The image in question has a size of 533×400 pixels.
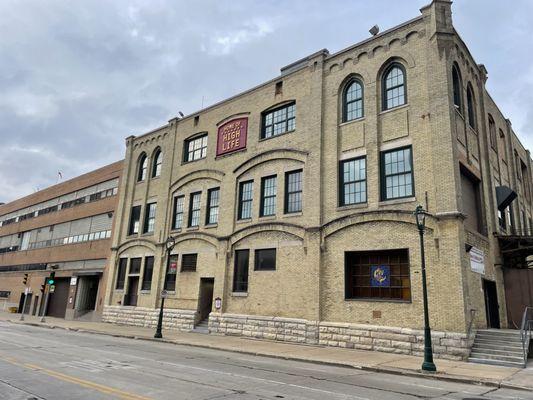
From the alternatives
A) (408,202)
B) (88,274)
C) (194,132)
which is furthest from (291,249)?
(88,274)

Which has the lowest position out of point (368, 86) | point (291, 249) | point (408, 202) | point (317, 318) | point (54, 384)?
point (54, 384)

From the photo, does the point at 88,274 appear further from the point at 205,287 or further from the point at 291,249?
the point at 291,249

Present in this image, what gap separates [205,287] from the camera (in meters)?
25.0

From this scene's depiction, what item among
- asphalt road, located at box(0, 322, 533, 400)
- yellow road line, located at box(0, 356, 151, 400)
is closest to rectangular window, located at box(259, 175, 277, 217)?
asphalt road, located at box(0, 322, 533, 400)

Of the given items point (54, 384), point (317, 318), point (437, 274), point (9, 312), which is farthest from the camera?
point (9, 312)

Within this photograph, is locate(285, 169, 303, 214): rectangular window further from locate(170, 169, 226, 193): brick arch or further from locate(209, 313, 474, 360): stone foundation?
locate(209, 313, 474, 360): stone foundation

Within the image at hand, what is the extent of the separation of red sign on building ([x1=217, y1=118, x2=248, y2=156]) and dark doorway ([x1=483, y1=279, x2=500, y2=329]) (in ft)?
48.3

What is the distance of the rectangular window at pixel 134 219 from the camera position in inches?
1234

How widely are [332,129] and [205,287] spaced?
1195cm

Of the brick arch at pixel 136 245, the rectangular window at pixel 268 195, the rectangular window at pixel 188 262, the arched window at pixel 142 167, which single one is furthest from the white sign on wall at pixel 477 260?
the arched window at pixel 142 167

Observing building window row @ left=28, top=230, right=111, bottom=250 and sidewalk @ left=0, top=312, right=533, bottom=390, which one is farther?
building window row @ left=28, top=230, right=111, bottom=250

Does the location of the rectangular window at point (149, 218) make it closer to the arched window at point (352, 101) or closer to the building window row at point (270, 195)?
the building window row at point (270, 195)

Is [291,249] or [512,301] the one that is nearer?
[512,301]

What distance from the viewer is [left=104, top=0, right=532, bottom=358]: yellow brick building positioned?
54.5 ft
